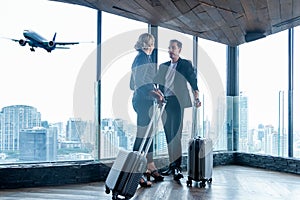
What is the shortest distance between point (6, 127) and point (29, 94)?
40cm

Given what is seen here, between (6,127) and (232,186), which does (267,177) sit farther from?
(6,127)

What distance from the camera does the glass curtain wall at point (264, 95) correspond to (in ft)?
13.4

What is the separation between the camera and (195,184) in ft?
10.5

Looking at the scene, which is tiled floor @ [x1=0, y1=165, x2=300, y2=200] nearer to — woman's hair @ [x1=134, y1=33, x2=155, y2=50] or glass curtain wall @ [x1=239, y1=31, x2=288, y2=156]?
glass curtain wall @ [x1=239, y1=31, x2=288, y2=156]

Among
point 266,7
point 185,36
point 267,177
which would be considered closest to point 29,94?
point 185,36

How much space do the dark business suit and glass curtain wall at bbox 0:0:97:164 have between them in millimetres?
823

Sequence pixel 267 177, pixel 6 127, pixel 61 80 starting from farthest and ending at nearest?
1. pixel 267 177
2. pixel 61 80
3. pixel 6 127

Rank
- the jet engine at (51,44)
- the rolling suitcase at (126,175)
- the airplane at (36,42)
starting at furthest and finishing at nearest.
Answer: the jet engine at (51,44) < the airplane at (36,42) < the rolling suitcase at (126,175)

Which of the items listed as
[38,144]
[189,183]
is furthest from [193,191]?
[38,144]

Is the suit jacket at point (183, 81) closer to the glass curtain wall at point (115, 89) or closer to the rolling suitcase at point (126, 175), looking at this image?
the glass curtain wall at point (115, 89)

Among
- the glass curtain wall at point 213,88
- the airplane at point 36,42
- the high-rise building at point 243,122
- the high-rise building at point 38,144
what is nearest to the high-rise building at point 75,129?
the high-rise building at point 38,144

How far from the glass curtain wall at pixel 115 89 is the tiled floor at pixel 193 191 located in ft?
1.70

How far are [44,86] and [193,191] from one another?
6.14ft

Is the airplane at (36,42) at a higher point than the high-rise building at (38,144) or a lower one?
higher
